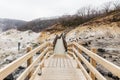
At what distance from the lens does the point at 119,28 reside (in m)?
45.2

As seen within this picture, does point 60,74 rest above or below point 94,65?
below

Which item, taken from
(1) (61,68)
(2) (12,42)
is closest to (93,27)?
(2) (12,42)

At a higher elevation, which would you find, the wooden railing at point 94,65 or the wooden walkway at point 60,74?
the wooden railing at point 94,65

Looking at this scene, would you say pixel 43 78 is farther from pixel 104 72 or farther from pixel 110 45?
pixel 110 45

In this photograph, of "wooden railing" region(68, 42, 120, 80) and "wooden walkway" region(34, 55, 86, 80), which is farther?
"wooden walkway" region(34, 55, 86, 80)

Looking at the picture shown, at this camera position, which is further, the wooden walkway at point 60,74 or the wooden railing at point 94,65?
the wooden walkway at point 60,74

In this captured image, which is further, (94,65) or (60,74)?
(60,74)

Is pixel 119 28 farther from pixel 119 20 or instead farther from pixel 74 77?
pixel 74 77

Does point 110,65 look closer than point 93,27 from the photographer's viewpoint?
Yes

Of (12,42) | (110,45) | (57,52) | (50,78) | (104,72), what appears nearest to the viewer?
(50,78)

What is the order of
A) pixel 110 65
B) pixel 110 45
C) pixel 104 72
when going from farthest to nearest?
pixel 110 45
pixel 104 72
pixel 110 65

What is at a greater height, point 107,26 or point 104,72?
point 107,26

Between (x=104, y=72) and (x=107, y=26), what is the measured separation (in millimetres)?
32518

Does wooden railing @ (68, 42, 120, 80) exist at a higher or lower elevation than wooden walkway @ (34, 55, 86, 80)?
higher
